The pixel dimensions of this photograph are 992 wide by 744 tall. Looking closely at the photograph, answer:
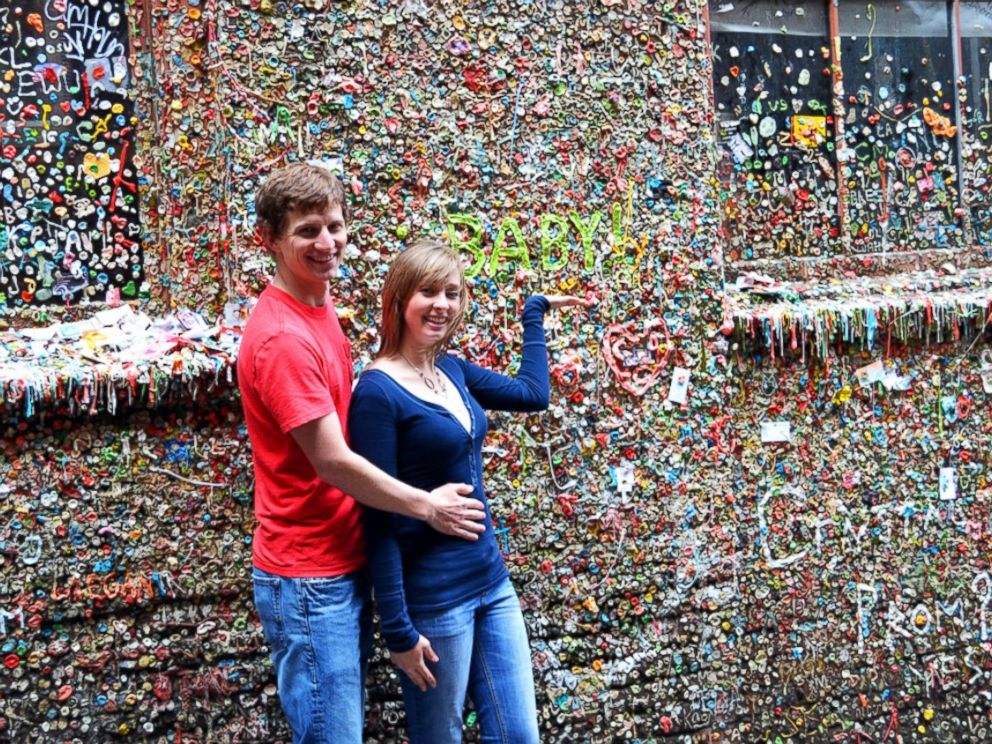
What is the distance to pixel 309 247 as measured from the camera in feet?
9.16

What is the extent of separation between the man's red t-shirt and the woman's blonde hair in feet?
0.48

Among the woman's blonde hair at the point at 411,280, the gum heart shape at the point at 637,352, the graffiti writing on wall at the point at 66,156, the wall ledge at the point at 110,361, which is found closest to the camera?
the woman's blonde hair at the point at 411,280

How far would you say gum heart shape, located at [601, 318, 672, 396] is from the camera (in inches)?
154

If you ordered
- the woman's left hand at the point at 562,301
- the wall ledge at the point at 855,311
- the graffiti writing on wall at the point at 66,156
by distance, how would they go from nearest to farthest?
the woman's left hand at the point at 562,301, the graffiti writing on wall at the point at 66,156, the wall ledge at the point at 855,311

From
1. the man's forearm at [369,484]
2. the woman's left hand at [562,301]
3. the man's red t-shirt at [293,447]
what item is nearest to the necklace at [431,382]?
the man's red t-shirt at [293,447]

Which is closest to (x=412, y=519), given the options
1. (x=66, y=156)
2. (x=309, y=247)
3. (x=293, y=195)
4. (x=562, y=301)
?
(x=309, y=247)

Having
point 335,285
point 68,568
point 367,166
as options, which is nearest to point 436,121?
point 367,166

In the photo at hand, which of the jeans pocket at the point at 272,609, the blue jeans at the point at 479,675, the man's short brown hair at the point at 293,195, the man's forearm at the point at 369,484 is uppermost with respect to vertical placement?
the man's short brown hair at the point at 293,195

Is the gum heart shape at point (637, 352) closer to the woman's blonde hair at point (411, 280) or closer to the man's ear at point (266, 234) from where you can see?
the woman's blonde hair at point (411, 280)

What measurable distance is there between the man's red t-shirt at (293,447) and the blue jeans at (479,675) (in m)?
0.28

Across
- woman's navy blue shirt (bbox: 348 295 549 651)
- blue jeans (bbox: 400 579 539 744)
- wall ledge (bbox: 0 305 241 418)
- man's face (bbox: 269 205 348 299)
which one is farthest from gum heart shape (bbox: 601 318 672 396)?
man's face (bbox: 269 205 348 299)

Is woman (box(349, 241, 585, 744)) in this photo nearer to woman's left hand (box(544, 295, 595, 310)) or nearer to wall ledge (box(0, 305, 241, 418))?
woman's left hand (box(544, 295, 595, 310))

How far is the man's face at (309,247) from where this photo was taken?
2.79 m

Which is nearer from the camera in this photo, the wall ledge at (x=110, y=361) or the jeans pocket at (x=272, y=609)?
the jeans pocket at (x=272, y=609)
